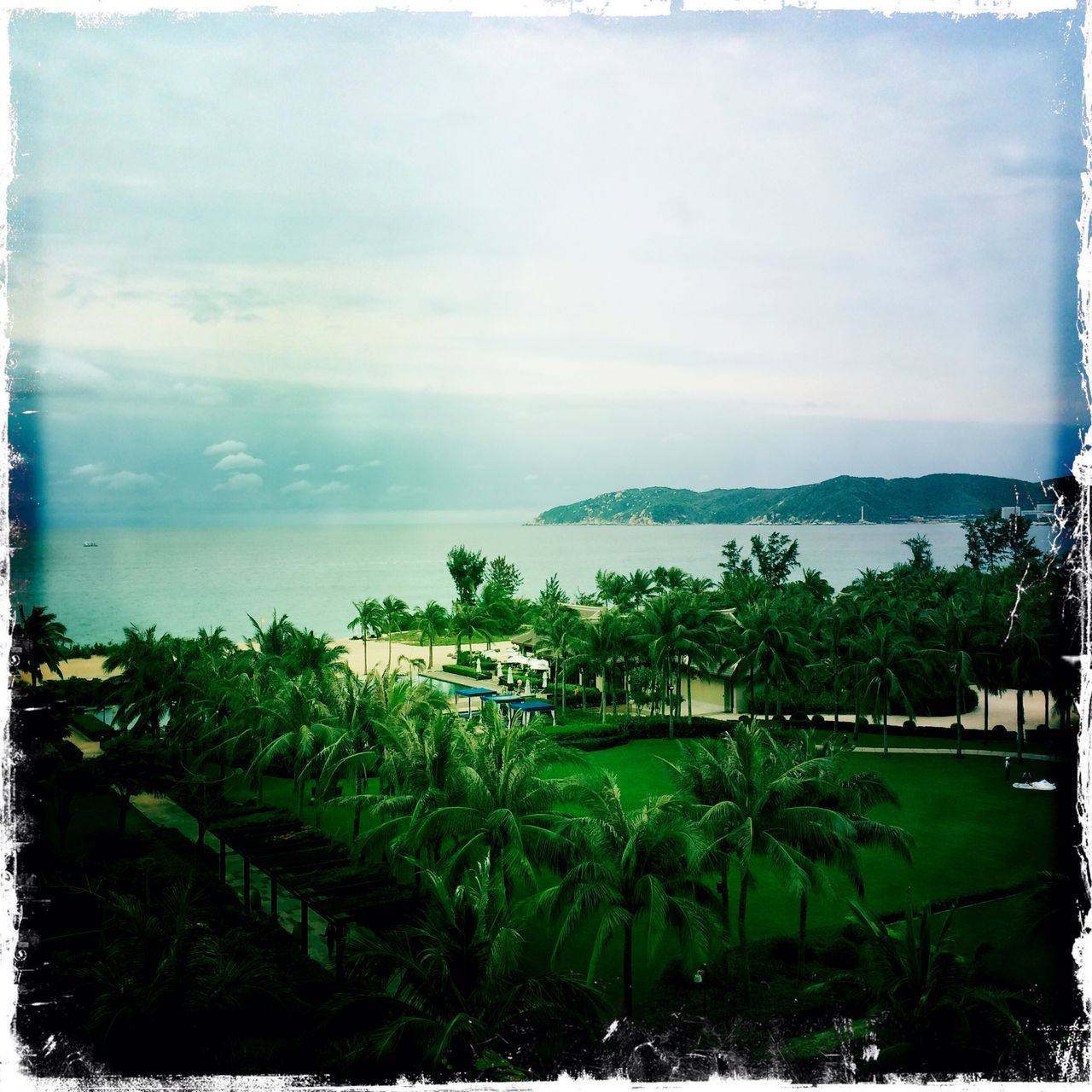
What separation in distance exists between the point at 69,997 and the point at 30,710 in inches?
420

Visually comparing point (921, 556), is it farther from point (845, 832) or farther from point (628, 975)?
point (628, 975)

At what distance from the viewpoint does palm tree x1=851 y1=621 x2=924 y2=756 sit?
35844 millimetres

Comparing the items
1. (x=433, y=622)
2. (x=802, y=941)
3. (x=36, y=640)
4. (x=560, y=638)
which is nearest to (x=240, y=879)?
(x=802, y=941)

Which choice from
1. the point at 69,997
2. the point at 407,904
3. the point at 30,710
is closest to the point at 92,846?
the point at 30,710

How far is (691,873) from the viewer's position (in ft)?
56.0

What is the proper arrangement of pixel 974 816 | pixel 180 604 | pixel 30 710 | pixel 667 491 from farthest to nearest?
pixel 667 491 < pixel 180 604 < pixel 974 816 < pixel 30 710

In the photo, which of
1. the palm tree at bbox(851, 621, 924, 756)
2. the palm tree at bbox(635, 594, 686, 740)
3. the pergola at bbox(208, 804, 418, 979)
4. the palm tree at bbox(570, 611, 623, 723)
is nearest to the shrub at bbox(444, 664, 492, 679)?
the palm tree at bbox(570, 611, 623, 723)

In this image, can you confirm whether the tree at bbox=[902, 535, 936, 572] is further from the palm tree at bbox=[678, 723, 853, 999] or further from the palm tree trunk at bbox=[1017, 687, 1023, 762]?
the palm tree at bbox=[678, 723, 853, 999]


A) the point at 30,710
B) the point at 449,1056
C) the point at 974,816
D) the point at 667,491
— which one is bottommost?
the point at 974,816

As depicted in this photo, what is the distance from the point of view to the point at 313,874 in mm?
19141

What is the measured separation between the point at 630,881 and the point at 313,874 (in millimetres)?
7458

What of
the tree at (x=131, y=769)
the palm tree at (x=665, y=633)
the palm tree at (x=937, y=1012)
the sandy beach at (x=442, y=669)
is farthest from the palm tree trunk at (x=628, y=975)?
the sandy beach at (x=442, y=669)

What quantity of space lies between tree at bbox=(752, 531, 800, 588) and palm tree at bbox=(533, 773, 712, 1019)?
7000 centimetres

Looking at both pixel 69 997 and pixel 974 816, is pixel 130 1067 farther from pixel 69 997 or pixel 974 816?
pixel 974 816
